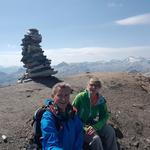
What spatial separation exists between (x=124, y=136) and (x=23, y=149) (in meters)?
4.92

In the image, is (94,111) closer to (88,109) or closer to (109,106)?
(88,109)

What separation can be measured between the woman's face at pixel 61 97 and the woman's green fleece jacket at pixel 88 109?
3.51 m

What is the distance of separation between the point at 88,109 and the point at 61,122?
12.1 ft

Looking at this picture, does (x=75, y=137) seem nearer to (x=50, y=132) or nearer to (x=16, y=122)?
(x=50, y=132)

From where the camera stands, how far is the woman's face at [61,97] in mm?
7328

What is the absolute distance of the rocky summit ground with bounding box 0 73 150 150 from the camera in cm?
1558

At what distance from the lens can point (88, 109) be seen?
10.9 metres

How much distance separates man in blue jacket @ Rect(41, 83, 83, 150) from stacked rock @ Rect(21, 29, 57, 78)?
841 inches

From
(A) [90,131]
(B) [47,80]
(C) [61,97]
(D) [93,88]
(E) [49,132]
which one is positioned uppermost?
(C) [61,97]

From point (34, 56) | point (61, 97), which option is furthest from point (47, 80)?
point (61, 97)

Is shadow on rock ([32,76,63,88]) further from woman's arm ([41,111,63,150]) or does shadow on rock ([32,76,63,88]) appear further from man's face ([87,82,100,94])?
woman's arm ([41,111,63,150])

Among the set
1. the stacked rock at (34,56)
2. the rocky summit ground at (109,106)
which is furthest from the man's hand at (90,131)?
the stacked rock at (34,56)

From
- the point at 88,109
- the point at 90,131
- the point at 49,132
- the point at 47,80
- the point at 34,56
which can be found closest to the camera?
the point at 49,132

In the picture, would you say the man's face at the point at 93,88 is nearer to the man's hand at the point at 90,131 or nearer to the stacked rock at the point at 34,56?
the man's hand at the point at 90,131
